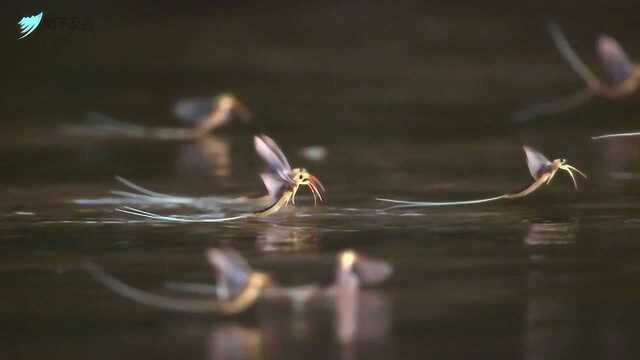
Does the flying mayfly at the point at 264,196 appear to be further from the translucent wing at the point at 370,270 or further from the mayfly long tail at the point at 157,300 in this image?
the translucent wing at the point at 370,270

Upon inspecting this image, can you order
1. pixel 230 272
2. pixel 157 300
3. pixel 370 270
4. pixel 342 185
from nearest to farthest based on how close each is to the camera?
pixel 230 272 < pixel 370 270 < pixel 157 300 < pixel 342 185

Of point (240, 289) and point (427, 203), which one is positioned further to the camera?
point (427, 203)

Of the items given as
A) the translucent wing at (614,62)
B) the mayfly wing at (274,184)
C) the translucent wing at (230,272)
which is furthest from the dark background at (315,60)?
the translucent wing at (230,272)

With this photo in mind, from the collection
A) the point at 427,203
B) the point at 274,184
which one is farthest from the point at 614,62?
the point at 274,184

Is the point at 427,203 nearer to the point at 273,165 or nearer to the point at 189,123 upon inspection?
the point at 273,165

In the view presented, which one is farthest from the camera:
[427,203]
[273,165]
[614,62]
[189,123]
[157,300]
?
[189,123]

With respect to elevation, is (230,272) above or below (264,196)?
below

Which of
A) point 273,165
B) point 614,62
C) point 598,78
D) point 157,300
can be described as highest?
point 598,78
